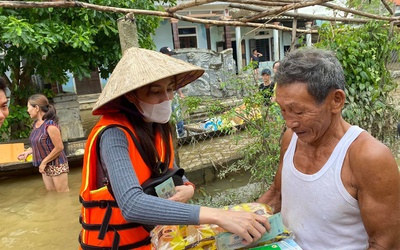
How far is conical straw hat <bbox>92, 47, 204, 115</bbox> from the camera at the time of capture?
1.44 meters

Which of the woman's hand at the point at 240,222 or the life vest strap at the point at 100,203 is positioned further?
the life vest strap at the point at 100,203

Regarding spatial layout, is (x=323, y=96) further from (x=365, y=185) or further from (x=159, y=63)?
(x=159, y=63)

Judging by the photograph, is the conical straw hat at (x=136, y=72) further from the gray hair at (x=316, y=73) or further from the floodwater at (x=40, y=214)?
the floodwater at (x=40, y=214)

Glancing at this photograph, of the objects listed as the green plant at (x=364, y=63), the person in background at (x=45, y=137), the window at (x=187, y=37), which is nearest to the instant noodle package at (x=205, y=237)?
the green plant at (x=364, y=63)

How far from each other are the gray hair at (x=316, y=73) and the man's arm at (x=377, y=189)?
234 mm

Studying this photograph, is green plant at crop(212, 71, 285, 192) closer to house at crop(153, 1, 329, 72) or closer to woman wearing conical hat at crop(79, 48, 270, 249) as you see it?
woman wearing conical hat at crop(79, 48, 270, 249)

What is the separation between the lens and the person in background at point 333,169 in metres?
1.18

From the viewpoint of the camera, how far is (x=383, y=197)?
3.86 ft

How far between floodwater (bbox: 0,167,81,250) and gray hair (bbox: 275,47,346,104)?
12.5 feet

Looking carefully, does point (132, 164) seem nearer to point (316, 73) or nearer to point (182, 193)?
point (182, 193)

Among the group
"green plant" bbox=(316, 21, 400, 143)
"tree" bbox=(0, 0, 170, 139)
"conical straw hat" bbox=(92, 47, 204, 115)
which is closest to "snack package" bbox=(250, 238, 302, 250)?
"conical straw hat" bbox=(92, 47, 204, 115)

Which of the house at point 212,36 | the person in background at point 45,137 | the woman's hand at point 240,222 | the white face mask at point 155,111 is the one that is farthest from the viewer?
the house at point 212,36

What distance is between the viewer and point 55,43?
17.5ft

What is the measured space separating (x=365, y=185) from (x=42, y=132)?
4.40 meters
